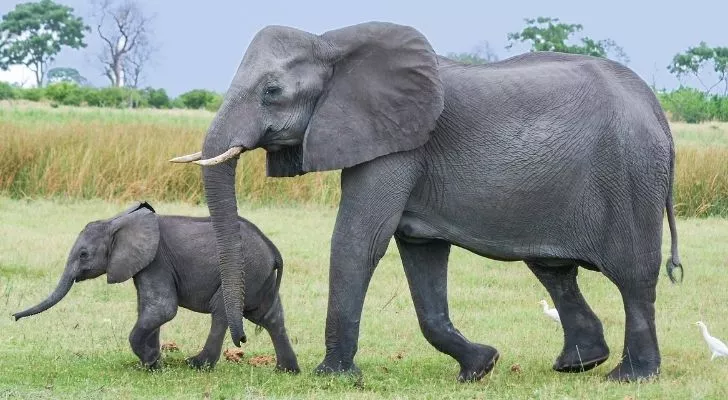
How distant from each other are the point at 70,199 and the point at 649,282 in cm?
1250

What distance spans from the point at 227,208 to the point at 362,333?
322cm

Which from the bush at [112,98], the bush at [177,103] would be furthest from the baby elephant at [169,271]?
the bush at [177,103]

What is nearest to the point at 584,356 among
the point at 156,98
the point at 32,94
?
the point at 32,94

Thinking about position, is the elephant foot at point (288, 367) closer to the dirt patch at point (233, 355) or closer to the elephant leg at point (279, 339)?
the elephant leg at point (279, 339)

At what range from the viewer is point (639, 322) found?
8.24 metres

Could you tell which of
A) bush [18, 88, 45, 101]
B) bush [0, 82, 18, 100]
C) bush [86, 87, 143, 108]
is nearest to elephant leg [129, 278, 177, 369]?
bush [86, 87, 143, 108]

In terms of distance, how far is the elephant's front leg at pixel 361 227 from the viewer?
7.81m

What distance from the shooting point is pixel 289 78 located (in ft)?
25.4

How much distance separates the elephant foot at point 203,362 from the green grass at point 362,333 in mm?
87

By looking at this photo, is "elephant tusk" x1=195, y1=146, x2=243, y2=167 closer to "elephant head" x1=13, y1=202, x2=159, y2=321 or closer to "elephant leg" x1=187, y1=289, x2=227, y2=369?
"elephant head" x1=13, y1=202, x2=159, y2=321

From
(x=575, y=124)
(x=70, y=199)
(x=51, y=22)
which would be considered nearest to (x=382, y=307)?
(x=575, y=124)

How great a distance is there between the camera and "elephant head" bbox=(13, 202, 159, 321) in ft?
27.6

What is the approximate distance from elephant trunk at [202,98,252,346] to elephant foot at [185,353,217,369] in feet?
3.24

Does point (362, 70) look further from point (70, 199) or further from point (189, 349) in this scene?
point (70, 199)
